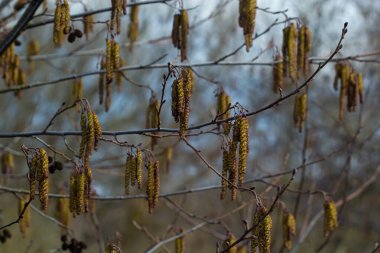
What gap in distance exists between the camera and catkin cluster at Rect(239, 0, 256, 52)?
3826mm

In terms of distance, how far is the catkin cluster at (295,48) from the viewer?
3.96 m

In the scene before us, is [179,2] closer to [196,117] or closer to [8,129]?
[8,129]

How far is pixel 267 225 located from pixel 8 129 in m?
12.3

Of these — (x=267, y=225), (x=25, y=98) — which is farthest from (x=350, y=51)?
(x=267, y=225)

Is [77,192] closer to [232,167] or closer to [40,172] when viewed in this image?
[40,172]

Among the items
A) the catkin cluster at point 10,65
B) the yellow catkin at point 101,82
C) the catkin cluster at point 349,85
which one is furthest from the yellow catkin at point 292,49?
the catkin cluster at point 10,65

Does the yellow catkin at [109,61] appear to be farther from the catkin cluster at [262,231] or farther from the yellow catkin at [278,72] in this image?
the catkin cluster at [262,231]

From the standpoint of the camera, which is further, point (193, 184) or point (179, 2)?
point (193, 184)

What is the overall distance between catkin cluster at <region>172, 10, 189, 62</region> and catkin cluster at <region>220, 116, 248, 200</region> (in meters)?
1.41

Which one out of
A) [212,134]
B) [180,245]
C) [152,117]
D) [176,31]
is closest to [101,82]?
[152,117]

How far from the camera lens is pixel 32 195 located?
2848mm

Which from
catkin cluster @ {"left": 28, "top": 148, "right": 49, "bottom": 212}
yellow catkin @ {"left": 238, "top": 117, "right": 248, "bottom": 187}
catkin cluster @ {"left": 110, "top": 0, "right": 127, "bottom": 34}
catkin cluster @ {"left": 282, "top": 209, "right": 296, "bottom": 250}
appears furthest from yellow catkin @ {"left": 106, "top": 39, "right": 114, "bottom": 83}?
catkin cluster @ {"left": 282, "top": 209, "right": 296, "bottom": 250}

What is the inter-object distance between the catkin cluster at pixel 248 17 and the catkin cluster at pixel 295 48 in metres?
0.22

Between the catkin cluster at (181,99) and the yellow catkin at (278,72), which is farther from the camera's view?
the yellow catkin at (278,72)
